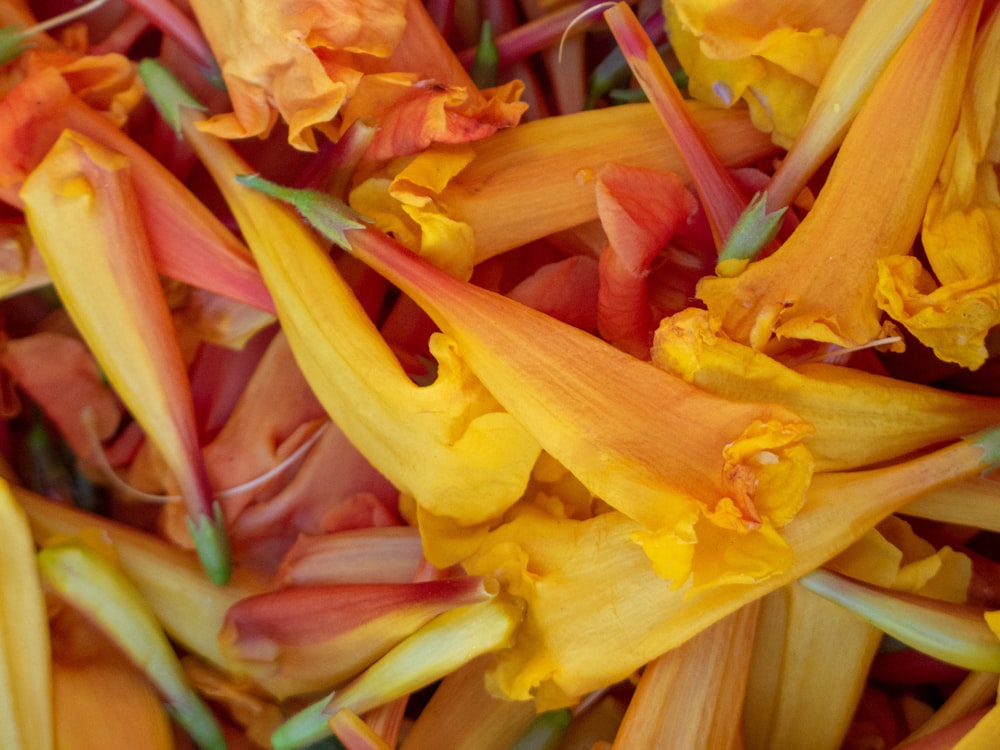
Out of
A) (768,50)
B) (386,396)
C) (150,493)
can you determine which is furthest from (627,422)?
(150,493)

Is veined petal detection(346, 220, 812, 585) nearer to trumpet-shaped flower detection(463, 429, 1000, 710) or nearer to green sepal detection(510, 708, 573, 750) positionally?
trumpet-shaped flower detection(463, 429, 1000, 710)

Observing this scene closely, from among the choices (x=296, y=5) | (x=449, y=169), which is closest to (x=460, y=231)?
(x=449, y=169)

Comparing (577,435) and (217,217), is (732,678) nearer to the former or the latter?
(577,435)

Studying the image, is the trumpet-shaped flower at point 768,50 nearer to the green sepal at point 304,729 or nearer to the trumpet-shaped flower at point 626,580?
the trumpet-shaped flower at point 626,580

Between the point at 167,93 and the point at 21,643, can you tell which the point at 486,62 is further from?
the point at 21,643

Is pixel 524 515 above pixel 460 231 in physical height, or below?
below

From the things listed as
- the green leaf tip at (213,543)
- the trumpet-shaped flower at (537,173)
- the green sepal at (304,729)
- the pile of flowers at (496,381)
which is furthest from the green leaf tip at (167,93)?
the green sepal at (304,729)

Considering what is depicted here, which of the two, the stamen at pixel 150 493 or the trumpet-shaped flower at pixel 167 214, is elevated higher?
the trumpet-shaped flower at pixel 167 214
